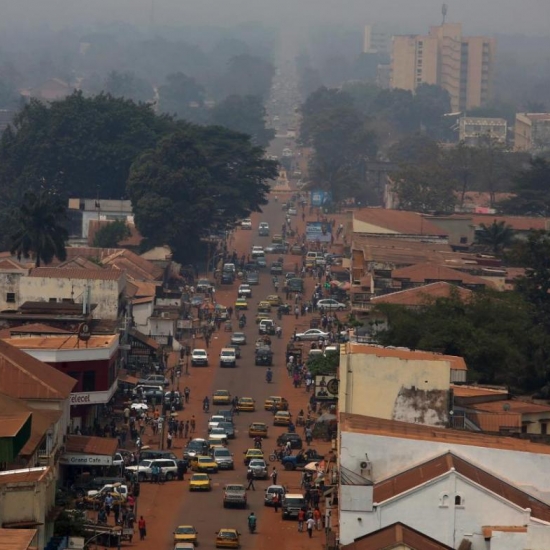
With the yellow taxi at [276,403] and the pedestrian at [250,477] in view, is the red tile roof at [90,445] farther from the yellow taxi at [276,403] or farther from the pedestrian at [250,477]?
the yellow taxi at [276,403]

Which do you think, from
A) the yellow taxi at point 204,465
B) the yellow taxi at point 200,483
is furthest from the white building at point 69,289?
the yellow taxi at point 200,483

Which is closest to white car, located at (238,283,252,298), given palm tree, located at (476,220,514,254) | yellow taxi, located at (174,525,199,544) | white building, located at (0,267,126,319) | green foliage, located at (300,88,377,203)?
palm tree, located at (476,220,514,254)

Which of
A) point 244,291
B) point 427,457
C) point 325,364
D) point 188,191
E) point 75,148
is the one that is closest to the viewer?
point 427,457

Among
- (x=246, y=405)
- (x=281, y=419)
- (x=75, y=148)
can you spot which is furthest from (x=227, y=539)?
(x=75, y=148)

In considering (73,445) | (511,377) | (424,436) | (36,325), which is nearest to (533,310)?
(511,377)

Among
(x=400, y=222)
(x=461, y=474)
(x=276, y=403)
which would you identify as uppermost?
(x=400, y=222)

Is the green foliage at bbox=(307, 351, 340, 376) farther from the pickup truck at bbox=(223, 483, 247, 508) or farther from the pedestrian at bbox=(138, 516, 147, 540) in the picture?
the pedestrian at bbox=(138, 516, 147, 540)

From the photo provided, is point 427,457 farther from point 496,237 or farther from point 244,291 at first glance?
point 496,237
